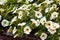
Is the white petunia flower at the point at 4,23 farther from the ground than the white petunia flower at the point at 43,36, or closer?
farther from the ground

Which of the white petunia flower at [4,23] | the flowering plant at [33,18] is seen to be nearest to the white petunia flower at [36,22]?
the flowering plant at [33,18]

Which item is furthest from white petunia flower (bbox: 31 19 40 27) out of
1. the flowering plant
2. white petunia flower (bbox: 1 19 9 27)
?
white petunia flower (bbox: 1 19 9 27)

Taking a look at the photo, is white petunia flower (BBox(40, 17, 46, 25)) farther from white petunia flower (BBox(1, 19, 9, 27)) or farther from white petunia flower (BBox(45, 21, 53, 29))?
white petunia flower (BBox(1, 19, 9, 27))

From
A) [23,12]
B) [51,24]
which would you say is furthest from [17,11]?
[51,24]

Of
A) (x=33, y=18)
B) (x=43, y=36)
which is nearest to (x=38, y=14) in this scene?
(x=33, y=18)

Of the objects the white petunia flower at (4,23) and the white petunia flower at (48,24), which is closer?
the white petunia flower at (48,24)

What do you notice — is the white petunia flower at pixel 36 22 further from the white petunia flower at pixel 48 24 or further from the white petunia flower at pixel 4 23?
the white petunia flower at pixel 4 23

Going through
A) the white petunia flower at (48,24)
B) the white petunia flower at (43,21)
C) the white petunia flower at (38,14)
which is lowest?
the white petunia flower at (48,24)

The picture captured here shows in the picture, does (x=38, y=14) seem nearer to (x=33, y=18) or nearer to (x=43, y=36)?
(x=33, y=18)
